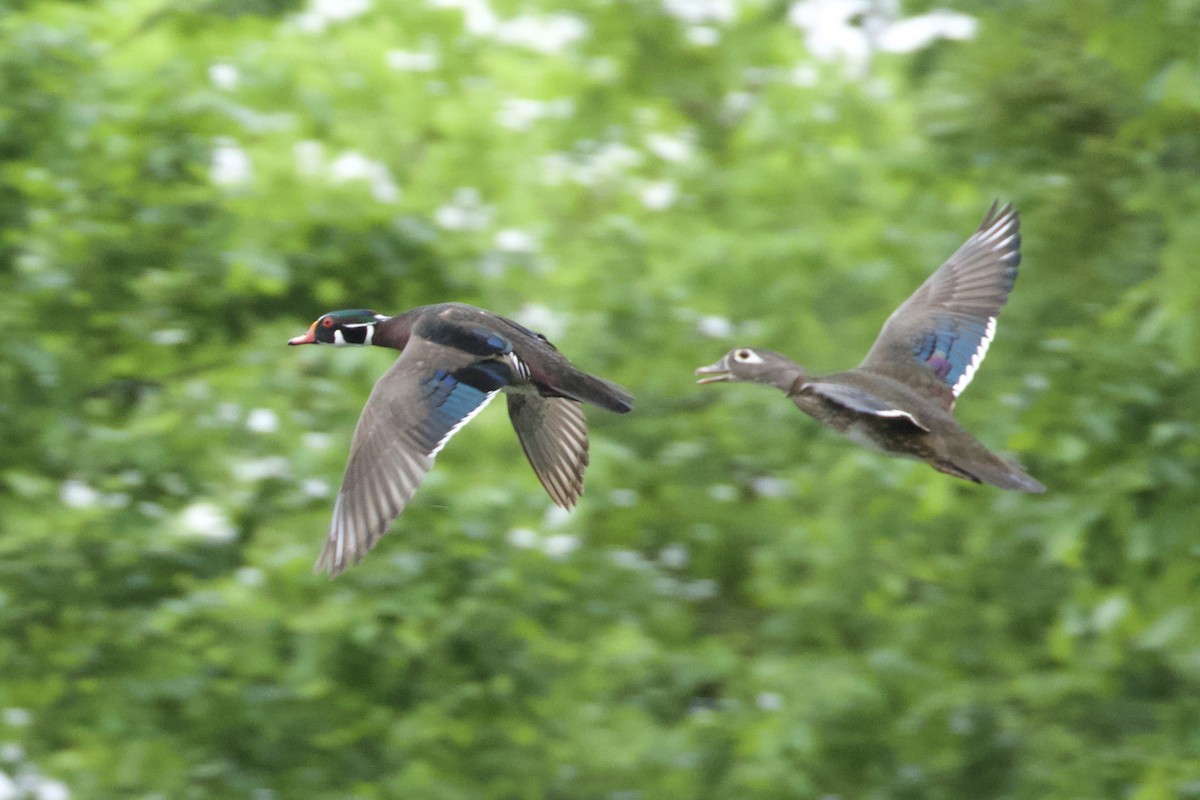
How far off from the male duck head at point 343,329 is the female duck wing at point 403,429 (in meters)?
0.36

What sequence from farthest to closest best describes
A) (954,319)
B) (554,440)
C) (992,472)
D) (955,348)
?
(554,440)
(954,319)
(955,348)
(992,472)

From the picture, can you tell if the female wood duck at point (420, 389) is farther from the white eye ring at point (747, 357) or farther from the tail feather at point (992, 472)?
the tail feather at point (992, 472)

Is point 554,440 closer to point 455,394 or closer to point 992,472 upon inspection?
point 455,394

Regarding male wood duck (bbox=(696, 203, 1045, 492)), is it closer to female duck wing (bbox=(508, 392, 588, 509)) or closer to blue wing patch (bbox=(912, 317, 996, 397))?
blue wing patch (bbox=(912, 317, 996, 397))

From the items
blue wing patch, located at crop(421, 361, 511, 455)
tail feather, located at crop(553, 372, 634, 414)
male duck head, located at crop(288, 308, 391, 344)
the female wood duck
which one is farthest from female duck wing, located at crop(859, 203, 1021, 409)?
male duck head, located at crop(288, 308, 391, 344)

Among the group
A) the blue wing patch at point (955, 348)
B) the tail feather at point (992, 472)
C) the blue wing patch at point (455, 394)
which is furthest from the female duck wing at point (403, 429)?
the blue wing patch at point (955, 348)

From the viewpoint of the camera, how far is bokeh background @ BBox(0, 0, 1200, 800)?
7.51m

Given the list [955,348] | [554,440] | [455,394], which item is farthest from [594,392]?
[955,348]

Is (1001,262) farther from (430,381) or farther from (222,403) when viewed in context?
(222,403)

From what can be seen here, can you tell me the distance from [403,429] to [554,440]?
1179mm

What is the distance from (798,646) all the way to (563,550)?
1.58 metres

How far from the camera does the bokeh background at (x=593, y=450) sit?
7.51 meters

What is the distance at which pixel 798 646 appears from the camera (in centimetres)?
869

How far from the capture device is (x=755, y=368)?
17.5 ft
